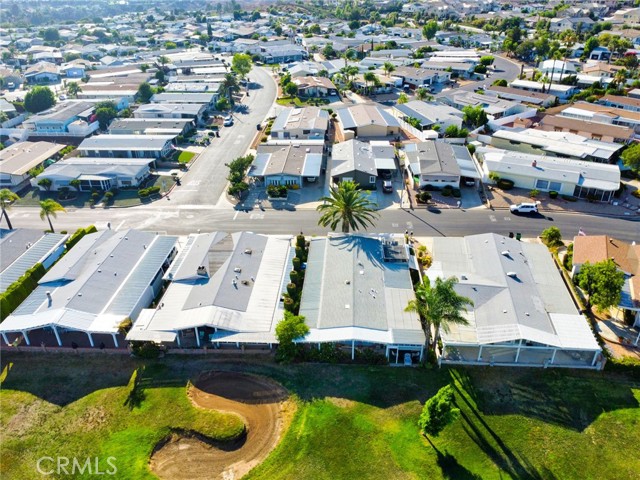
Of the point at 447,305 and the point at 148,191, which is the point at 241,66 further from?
the point at 447,305

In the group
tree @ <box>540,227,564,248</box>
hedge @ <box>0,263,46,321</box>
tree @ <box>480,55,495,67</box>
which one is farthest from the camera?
tree @ <box>480,55,495,67</box>

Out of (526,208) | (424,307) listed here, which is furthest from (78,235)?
(526,208)

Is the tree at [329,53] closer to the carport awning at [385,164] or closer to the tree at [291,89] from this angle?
the tree at [291,89]

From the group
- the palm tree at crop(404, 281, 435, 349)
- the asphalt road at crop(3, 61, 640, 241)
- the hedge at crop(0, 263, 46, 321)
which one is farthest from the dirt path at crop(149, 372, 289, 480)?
the asphalt road at crop(3, 61, 640, 241)

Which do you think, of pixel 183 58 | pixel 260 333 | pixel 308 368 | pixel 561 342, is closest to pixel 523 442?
→ pixel 561 342

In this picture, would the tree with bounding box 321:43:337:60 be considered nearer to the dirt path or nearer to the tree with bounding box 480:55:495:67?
the tree with bounding box 480:55:495:67

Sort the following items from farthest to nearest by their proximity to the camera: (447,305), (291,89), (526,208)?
(291,89)
(526,208)
(447,305)
